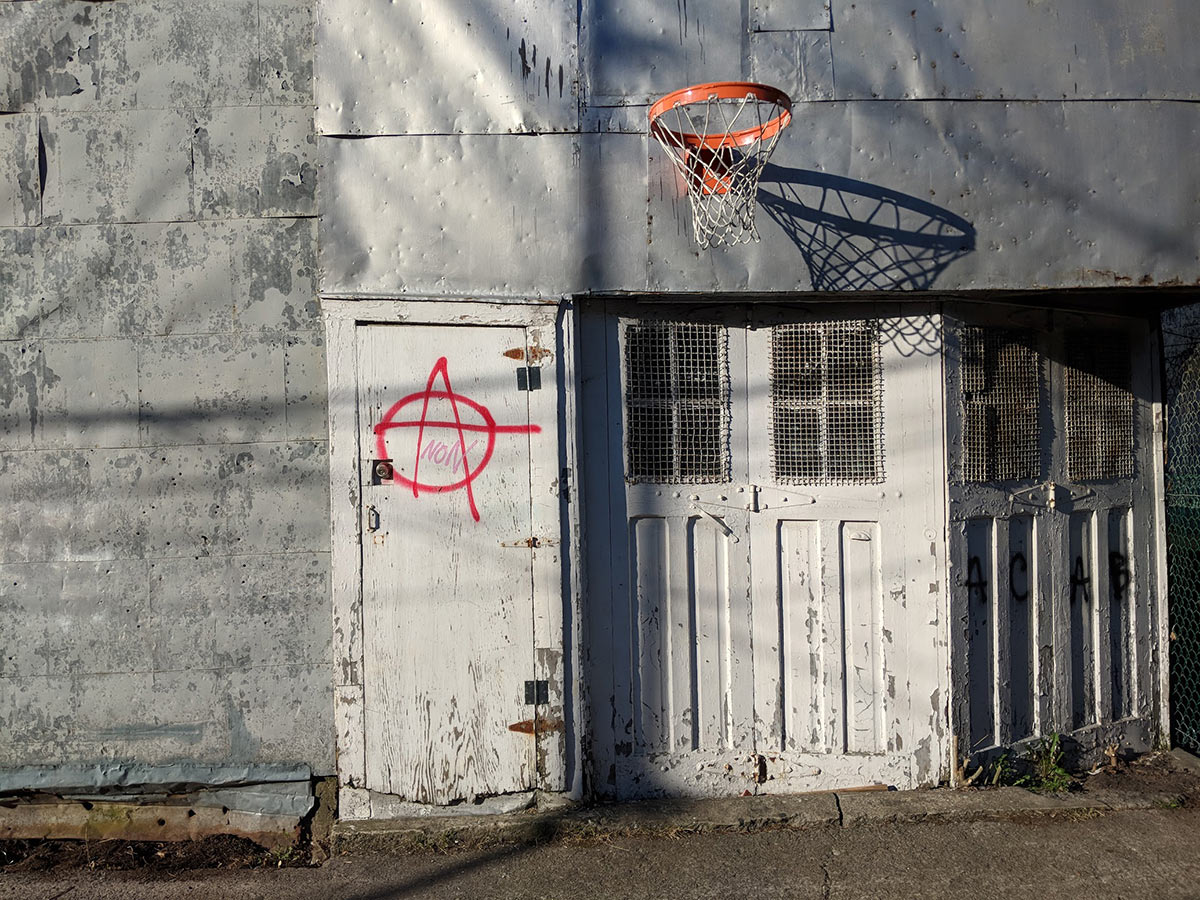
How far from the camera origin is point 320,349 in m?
4.31

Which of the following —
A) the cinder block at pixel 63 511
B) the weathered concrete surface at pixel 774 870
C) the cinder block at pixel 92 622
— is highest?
the cinder block at pixel 63 511

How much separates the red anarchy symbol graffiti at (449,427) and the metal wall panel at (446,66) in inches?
45.4

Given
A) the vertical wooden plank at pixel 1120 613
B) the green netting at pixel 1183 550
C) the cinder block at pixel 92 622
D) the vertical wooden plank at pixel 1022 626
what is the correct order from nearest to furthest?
the cinder block at pixel 92 622 < the vertical wooden plank at pixel 1022 626 < the vertical wooden plank at pixel 1120 613 < the green netting at pixel 1183 550

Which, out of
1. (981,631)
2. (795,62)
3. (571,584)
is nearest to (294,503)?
(571,584)

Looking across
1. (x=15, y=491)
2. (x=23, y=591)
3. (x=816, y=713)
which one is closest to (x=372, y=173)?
(x=15, y=491)

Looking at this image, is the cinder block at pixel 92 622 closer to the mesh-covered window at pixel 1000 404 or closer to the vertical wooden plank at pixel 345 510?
the vertical wooden plank at pixel 345 510

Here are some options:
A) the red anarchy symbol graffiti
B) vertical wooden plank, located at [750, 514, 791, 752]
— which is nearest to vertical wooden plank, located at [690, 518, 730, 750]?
vertical wooden plank, located at [750, 514, 791, 752]

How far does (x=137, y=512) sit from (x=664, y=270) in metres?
2.73

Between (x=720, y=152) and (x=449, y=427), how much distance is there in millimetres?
1727

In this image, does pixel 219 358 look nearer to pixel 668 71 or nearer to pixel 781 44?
pixel 668 71

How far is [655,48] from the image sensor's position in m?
4.21

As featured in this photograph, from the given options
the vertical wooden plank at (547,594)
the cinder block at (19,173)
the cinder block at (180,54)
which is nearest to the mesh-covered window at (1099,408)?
the vertical wooden plank at (547,594)

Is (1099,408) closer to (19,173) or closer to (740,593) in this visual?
(740,593)

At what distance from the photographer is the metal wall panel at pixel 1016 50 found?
422 centimetres
